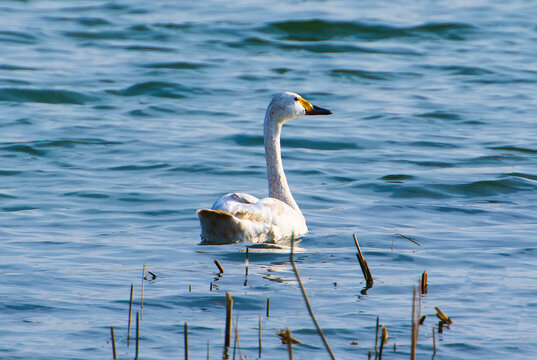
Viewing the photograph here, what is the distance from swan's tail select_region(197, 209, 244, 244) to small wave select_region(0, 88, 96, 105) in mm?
9273

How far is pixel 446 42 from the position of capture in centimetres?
2430

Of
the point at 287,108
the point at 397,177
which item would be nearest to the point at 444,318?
the point at 287,108

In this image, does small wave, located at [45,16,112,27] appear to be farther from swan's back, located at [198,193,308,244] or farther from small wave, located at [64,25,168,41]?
swan's back, located at [198,193,308,244]

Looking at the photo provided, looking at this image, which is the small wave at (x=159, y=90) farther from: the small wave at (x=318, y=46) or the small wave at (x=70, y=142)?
the small wave at (x=318, y=46)

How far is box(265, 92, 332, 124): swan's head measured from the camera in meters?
10.8

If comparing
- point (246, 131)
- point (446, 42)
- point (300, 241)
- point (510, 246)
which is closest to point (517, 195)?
point (510, 246)

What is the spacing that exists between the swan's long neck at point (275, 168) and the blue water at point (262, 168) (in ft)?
1.93

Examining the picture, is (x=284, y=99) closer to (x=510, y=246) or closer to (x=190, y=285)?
(x=510, y=246)

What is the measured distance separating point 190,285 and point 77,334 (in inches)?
52.3

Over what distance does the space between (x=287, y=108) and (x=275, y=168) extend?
2.18 feet

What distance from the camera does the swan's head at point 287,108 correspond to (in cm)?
1076

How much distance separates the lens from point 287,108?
10.8 meters

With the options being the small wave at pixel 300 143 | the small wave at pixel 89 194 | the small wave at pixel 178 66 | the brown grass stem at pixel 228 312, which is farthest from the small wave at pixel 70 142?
the brown grass stem at pixel 228 312

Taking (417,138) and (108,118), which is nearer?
(417,138)
